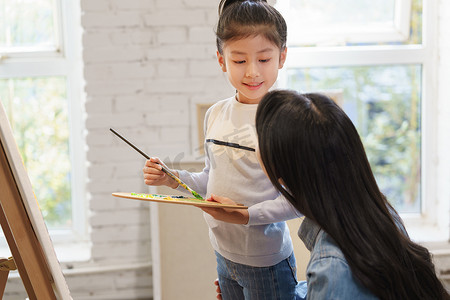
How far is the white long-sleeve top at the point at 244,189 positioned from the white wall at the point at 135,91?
3.61ft

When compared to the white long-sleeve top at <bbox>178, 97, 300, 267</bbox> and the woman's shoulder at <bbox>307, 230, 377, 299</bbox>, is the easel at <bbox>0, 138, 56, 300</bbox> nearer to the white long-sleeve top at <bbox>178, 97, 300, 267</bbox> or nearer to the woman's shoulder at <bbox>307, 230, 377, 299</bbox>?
the white long-sleeve top at <bbox>178, 97, 300, 267</bbox>

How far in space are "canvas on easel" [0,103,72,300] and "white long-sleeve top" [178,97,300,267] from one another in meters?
0.46

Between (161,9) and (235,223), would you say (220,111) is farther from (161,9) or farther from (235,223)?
(161,9)

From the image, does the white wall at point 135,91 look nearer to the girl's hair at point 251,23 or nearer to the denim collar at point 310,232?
the girl's hair at point 251,23

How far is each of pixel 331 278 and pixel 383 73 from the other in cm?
224

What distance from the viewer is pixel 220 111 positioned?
161 centimetres

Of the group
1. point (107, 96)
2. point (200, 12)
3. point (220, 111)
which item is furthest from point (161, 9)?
point (220, 111)

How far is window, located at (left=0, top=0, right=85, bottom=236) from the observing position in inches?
115

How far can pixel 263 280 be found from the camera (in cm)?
148

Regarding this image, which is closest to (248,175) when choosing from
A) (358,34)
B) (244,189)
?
(244,189)

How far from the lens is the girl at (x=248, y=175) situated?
4.77ft

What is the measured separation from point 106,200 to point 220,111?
1.37 metres

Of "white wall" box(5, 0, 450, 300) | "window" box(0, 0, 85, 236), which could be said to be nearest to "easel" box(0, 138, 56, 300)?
"white wall" box(5, 0, 450, 300)

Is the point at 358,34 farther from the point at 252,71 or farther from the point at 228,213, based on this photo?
the point at 228,213
